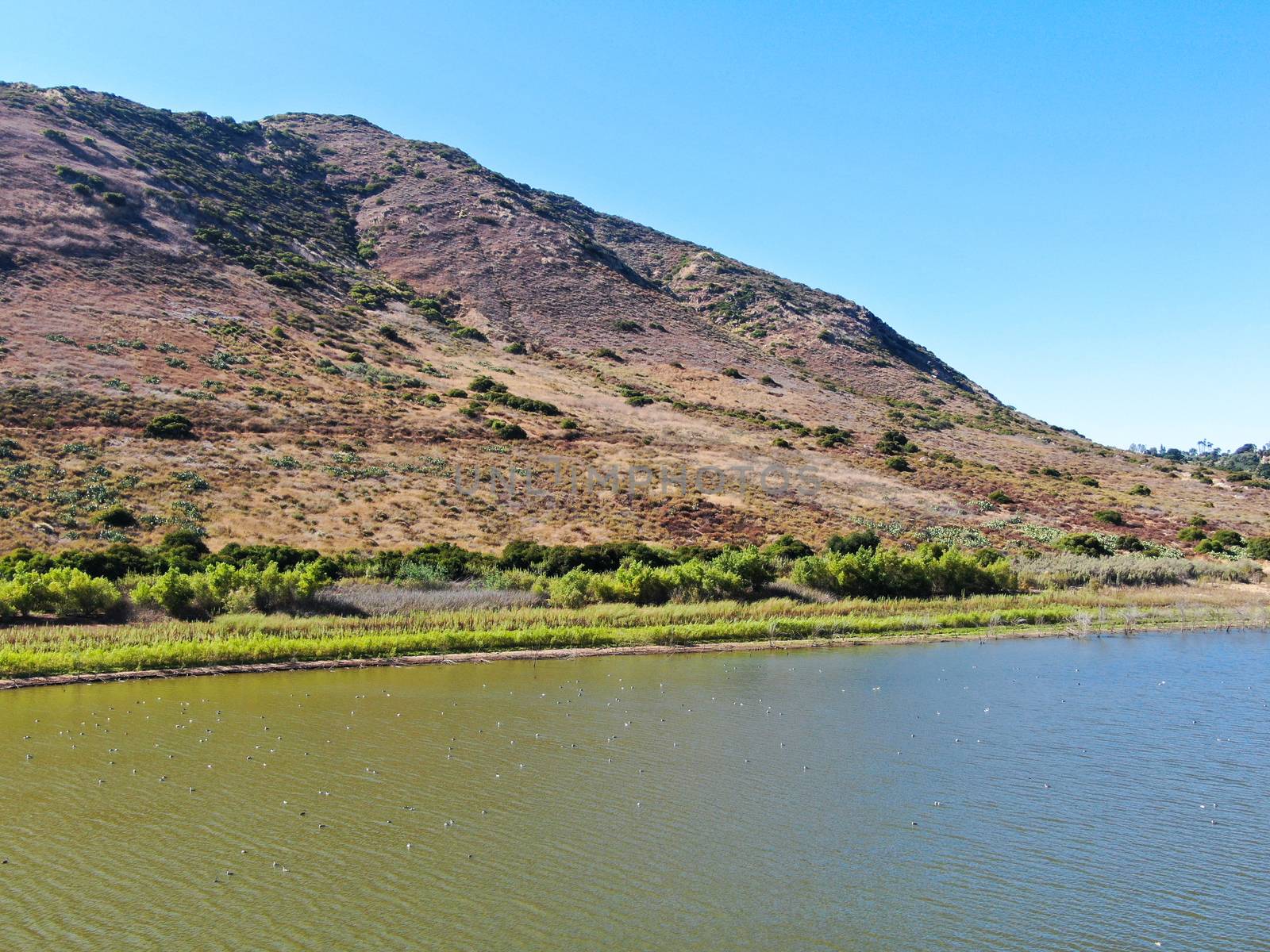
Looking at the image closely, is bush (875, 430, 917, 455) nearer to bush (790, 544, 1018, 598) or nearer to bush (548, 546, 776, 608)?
bush (790, 544, 1018, 598)

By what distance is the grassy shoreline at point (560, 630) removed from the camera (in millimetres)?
23391

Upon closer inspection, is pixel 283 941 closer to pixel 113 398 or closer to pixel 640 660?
pixel 640 660

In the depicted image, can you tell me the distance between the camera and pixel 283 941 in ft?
30.9

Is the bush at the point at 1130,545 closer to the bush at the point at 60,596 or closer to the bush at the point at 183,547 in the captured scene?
the bush at the point at 183,547

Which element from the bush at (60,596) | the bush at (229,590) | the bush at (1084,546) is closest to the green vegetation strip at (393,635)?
the bush at (60,596)

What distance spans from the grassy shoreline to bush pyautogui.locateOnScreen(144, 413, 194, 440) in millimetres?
29018

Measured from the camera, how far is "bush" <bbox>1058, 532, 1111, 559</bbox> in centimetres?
4894

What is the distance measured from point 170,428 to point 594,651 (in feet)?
121

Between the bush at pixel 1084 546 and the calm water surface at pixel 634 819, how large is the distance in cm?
2912

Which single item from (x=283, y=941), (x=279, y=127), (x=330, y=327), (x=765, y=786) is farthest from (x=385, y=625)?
(x=279, y=127)

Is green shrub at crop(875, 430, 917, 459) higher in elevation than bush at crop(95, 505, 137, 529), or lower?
higher

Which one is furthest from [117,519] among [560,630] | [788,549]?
[788,549]

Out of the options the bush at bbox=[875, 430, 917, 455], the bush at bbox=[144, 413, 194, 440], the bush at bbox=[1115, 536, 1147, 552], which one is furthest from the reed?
the bush at bbox=[875, 430, 917, 455]

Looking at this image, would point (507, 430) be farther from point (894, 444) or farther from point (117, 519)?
point (894, 444)
